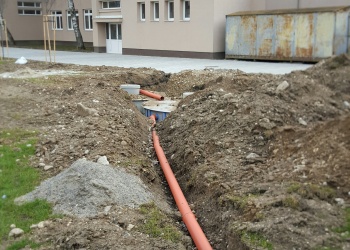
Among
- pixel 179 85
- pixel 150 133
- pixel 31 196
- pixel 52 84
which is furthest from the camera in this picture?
pixel 179 85

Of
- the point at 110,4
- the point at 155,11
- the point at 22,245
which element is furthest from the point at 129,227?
the point at 110,4

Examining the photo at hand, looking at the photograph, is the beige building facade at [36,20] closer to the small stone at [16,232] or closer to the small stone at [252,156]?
the small stone at [252,156]

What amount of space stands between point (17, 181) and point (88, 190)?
55.6 inches

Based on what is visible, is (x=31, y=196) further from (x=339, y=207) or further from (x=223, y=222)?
(x=339, y=207)

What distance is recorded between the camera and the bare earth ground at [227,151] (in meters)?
4.60

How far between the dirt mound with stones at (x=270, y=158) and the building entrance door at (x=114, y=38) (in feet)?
73.5

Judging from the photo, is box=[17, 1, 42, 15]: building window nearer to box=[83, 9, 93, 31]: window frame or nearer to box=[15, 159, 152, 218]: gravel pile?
box=[83, 9, 93, 31]: window frame

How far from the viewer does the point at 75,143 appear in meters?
7.36

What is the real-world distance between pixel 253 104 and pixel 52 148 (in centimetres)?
352

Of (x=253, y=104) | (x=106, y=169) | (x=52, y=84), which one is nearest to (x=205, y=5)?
(x=52, y=84)

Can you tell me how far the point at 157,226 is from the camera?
199 inches

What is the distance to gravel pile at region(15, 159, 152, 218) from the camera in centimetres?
535

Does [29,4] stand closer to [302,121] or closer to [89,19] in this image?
[89,19]

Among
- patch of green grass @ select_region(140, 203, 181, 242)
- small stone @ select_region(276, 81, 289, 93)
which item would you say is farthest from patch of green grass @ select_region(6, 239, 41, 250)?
small stone @ select_region(276, 81, 289, 93)
